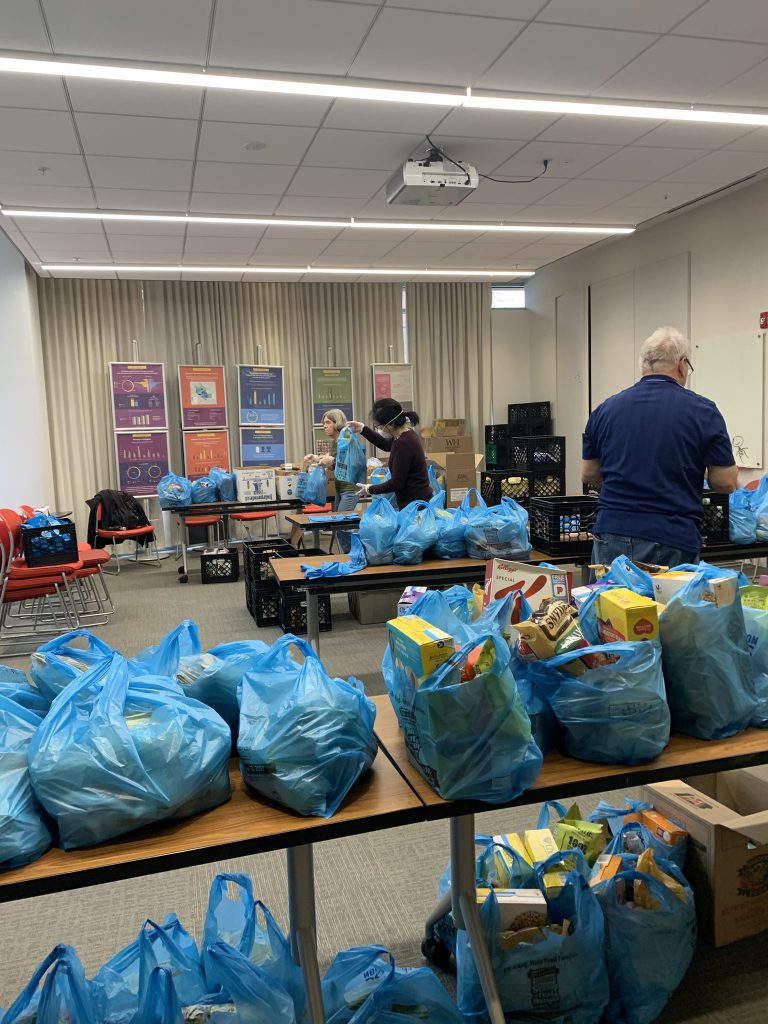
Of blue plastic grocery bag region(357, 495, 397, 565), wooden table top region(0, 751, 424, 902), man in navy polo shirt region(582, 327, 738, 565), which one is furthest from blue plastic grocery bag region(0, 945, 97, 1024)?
blue plastic grocery bag region(357, 495, 397, 565)

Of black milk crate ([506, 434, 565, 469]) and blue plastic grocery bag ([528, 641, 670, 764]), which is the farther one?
black milk crate ([506, 434, 565, 469])

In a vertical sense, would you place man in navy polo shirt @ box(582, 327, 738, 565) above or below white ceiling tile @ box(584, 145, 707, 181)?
below

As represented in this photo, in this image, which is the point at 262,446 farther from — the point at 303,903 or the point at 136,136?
the point at 303,903

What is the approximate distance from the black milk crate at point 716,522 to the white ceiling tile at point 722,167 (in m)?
3.05

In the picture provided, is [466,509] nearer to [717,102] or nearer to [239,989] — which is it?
[239,989]

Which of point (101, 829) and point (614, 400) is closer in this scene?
point (101, 829)

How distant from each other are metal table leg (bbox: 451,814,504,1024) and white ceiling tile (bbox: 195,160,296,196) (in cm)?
471

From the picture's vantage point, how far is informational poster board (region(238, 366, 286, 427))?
9.12 meters

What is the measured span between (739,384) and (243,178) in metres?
4.63

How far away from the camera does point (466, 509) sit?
3.67m

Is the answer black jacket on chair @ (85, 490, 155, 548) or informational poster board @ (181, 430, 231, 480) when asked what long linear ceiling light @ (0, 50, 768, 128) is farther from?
informational poster board @ (181, 430, 231, 480)

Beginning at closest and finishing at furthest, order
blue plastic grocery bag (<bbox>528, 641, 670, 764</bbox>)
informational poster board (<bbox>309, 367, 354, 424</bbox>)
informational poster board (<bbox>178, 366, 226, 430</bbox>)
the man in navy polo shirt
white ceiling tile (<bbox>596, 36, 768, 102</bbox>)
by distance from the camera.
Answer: blue plastic grocery bag (<bbox>528, 641, 670, 764</bbox>), the man in navy polo shirt, white ceiling tile (<bbox>596, 36, 768, 102</bbox>), informational poster board (<bbox>178, 366, 226, 430</bbox>), informational poster board (<bbox>309, 367, 354, 424</bbox>)

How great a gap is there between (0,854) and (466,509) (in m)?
2.80

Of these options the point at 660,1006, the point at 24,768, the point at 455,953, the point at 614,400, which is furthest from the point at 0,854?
the point at 614,400
